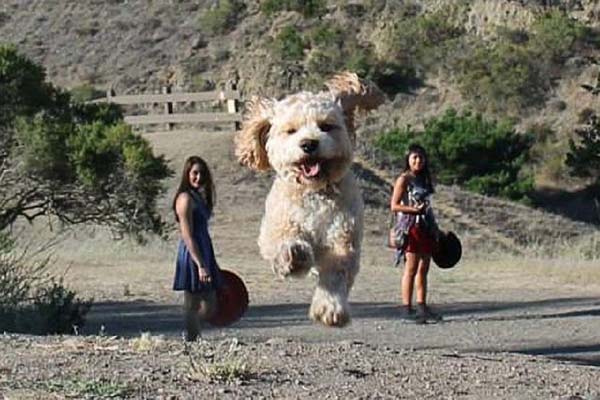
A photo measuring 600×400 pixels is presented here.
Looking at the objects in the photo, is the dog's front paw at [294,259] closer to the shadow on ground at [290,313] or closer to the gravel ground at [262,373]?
the gravel ground at [262,373]

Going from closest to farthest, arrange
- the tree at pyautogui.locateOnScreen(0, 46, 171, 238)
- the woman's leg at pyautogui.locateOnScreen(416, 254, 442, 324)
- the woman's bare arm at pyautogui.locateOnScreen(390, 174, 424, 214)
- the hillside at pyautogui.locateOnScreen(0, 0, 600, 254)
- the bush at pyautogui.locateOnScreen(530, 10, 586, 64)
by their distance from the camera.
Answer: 1. the woman's bare arm at pyautogui.locateOnScreen(390, 174, 424, 214)
2. the woman's leg at pyautogui.locateOnScreen(416, 254, 442, 324)
3. the tree at pyautogui.locateOnScreen(0, 46, 171, 238)
4. the hillside at pyautogui.locateOnScreen(0, 0, 600, 254)
5. the bush at pyautogui.locateOnScreen(530, 10, 586, 64)

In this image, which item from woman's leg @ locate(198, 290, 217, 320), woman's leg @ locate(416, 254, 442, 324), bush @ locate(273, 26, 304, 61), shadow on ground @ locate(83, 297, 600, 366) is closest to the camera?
woman's leg @ locate(198, 290, 217, 320)

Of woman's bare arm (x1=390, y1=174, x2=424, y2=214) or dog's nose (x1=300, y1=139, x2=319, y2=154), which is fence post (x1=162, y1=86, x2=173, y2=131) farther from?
dog's nose (x1=300, y1=139, x2=319, y2=154)

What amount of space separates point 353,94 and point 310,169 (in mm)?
876

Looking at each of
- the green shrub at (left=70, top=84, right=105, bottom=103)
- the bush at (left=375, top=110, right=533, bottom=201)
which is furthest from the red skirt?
the green shrub at (left=70, top=84, right=105, bottom=103)

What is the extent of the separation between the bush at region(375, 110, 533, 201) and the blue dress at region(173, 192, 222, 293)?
106 feet

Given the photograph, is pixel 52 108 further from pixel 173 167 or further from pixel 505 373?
pixel 505 373

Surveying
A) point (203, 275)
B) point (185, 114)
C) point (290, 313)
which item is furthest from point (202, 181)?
point (185, 114)

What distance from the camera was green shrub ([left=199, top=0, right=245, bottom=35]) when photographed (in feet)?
200

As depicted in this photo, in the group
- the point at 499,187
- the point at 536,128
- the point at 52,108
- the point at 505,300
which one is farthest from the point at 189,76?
the point at 505,300

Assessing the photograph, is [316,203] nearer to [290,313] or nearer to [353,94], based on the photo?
[353,94]

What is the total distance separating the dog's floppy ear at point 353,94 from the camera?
9786 mm

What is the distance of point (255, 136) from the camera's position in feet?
32.4

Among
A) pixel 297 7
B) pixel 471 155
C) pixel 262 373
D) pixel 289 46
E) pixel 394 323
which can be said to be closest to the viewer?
pixel 262 373
